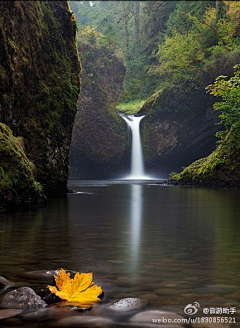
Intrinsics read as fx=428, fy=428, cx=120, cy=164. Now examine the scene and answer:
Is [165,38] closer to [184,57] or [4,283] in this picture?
[184,57]

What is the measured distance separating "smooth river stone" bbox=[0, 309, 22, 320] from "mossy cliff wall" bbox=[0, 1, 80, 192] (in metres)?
10.7

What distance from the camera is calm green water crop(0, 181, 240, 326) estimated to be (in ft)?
11.6

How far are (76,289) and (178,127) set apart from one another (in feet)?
115

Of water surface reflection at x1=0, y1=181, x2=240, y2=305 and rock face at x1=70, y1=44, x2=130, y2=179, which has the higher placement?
rock face at x1=70, y1=44, x2=130, y2=179

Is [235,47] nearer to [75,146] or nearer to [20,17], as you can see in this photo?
[75,146]

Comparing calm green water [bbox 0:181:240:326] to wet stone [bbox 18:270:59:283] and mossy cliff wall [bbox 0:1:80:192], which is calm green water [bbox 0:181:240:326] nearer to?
wet stone [bbox 18:270:59:283]

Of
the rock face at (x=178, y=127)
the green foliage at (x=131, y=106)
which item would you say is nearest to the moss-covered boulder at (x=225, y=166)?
the rock face at (x=178, y=127)

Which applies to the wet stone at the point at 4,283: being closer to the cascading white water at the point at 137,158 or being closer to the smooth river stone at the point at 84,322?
the smooth river stone at the point at 84,322

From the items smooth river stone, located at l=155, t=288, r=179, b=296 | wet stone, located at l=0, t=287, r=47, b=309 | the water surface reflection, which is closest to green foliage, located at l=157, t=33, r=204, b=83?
the water surface reflection

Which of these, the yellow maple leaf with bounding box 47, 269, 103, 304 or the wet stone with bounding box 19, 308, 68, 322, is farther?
the yellow maple leaf with bounding box 47, 269, 103, 304

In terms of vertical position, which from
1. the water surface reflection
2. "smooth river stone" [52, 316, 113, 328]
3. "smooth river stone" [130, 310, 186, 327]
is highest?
"smooth river stone" [130, 310, 186, 327]

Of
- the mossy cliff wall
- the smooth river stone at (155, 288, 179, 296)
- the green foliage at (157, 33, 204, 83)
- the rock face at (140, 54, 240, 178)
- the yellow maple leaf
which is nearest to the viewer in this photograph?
the yellow maple leaf

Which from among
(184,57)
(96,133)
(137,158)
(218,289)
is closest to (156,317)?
(218,289)

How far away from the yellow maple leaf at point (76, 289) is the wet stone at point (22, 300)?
0.12 meters
